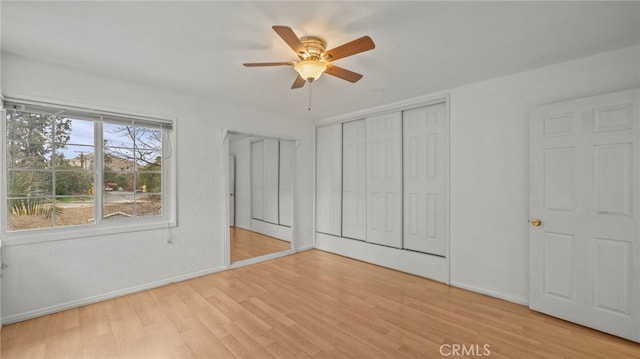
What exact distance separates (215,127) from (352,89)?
1.96 metres

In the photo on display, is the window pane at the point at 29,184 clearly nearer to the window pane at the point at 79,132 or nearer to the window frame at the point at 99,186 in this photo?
the window frame at the point at 99,186

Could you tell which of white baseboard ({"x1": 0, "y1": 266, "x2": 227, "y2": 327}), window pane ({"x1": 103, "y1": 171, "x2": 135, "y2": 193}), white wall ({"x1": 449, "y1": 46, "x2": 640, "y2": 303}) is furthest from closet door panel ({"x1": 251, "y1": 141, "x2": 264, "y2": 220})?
white wall ({"x1": 449, "y1": 46, "x2": 640, "y2": 303})

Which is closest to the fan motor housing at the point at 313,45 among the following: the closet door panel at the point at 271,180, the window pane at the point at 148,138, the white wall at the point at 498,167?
the white wall at the point at 498,167

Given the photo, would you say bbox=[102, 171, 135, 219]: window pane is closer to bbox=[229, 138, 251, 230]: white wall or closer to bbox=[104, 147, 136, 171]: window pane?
bbox=[104, 147, 136, 171]: window pane

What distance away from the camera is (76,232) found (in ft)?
9.36

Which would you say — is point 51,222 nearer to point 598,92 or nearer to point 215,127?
point 215,127

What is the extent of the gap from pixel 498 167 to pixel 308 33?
2.50 metres

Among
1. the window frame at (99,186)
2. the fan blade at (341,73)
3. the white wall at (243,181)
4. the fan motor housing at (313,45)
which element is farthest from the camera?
the white wall at (243,181)

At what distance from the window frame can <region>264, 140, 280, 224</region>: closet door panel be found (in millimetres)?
2295

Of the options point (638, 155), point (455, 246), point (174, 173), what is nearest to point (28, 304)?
point (174, 173)

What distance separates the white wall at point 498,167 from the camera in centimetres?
270

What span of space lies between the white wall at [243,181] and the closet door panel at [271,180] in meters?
0.63

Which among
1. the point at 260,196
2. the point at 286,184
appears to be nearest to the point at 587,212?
the point at 286,184

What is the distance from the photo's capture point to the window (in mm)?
2621
